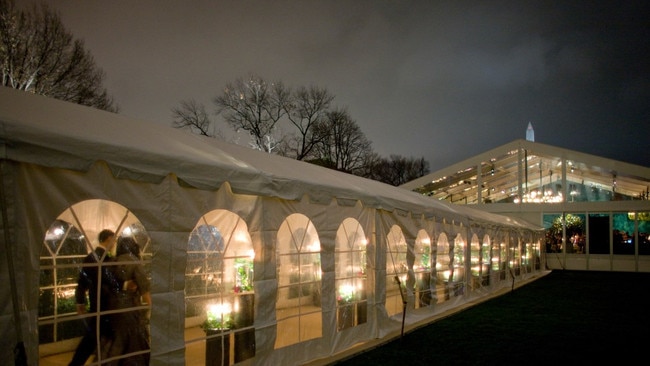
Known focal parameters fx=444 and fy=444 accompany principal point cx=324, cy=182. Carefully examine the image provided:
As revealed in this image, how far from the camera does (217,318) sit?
5141 mm

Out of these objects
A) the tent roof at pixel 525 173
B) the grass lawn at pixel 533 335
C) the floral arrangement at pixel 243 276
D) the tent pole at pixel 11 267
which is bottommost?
the grass lawn at pixel 533 335

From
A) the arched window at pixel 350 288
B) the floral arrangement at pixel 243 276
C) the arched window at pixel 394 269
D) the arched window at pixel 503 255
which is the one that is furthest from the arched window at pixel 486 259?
the floral arrangement at pixel 243 276

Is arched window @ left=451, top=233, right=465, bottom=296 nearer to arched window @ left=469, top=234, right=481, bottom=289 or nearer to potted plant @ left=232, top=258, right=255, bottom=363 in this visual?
arched window @ left=469, top=234, right=481, bottom=289

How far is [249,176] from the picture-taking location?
16.5ft

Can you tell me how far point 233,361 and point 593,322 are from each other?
318 inches

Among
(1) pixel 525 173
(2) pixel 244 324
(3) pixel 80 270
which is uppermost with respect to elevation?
(1) pixel 525 173

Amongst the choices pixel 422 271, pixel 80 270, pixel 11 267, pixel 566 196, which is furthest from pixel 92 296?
pixel 566 196

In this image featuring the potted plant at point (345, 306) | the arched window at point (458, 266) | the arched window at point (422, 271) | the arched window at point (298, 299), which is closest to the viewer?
the arched window at point (298, 299)

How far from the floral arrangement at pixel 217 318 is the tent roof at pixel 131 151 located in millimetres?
1455

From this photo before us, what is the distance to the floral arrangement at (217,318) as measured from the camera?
5026 millimetres

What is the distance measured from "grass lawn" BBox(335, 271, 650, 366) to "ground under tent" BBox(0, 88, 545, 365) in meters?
0.76

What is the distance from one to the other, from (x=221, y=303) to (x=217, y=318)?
1.04 ft

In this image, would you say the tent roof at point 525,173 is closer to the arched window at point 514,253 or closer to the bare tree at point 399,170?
the arched window at point 514,253

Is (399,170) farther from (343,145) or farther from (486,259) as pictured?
(486,259)
